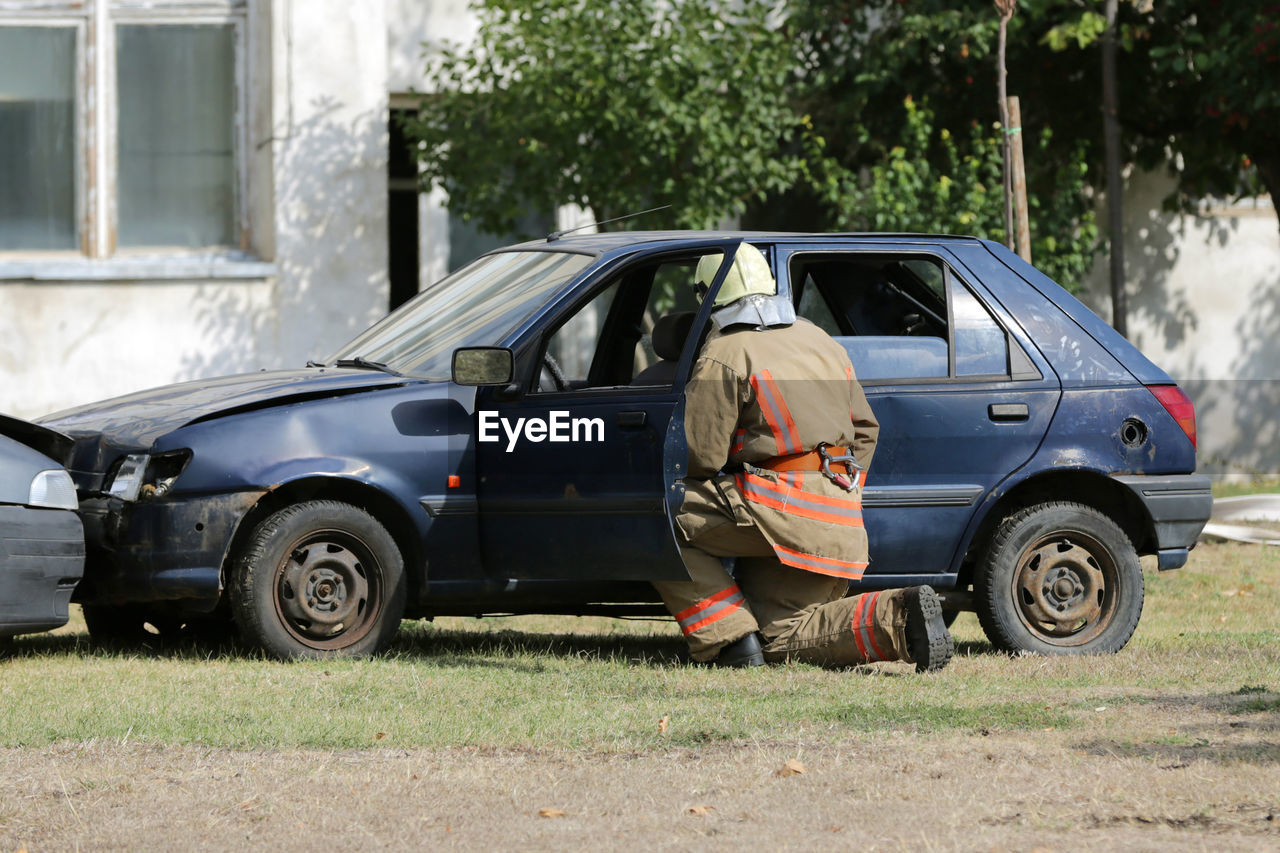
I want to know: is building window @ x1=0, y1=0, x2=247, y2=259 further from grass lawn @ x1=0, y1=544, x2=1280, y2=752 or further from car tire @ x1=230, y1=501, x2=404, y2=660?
car tire @ x1=230, y1=501, x2=404, y2=660

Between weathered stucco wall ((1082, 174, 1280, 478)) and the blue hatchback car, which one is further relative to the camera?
weathered stucco wall ((1082, 174, 1280, 478))

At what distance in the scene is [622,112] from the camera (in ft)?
41.4

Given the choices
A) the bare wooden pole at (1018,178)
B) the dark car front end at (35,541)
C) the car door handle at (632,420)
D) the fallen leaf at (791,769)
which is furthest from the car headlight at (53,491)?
the bare wooden pole at (1018,178)

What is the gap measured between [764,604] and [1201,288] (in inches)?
458

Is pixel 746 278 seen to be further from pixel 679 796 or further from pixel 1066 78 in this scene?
pixel 1066 78

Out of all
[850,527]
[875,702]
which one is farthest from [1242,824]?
[850,527]

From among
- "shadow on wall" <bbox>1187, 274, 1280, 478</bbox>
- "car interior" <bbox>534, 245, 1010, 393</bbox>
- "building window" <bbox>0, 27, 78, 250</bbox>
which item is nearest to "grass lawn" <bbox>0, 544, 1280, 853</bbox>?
"car interior" <bbox>534, 245, 1010, 393</bbox>

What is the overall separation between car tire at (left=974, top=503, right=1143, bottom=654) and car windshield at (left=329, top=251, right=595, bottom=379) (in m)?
2.06

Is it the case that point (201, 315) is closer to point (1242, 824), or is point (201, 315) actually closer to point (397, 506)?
point (397, 506)

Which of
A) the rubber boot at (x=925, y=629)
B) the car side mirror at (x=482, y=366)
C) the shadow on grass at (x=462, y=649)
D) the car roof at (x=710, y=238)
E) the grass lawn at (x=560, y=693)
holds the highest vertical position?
the car roof at (x=710, y=238)

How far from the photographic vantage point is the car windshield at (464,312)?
707cm

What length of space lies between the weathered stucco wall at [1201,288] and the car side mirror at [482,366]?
11487mm

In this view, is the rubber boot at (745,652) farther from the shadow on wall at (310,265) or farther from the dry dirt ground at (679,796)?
the shadow on wall at (310,265)

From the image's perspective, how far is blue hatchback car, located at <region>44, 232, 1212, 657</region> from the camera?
262 inches
